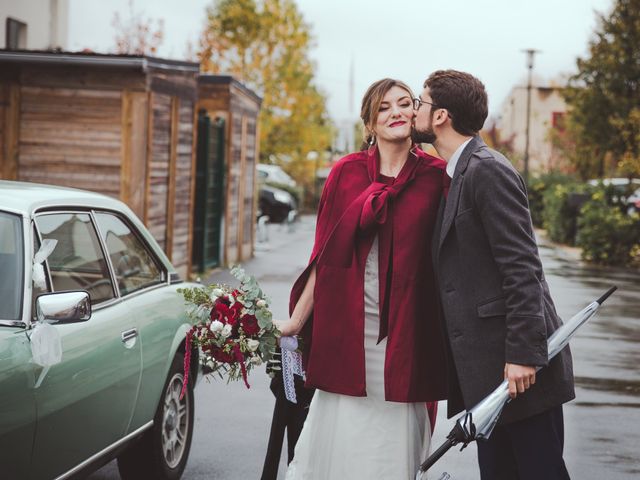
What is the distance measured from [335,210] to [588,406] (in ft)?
16.0

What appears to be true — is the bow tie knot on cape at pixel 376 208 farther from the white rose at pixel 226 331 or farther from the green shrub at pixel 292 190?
the green shrub at pixel 292 190

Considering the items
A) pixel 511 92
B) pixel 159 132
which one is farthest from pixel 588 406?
pixel 511 92

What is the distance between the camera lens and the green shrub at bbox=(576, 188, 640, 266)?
21.0 meters

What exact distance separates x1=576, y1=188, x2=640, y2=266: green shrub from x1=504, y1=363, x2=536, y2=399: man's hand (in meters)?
18.2

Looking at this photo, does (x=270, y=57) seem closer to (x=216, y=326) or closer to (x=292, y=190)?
(x=292, y=190)

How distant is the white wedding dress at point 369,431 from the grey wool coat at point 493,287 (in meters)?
0.28

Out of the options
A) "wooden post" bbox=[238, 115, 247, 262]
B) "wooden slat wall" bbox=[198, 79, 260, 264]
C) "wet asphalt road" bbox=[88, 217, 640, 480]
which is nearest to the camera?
"wet asphalt road" bbox=[88, 217, 640, 480]

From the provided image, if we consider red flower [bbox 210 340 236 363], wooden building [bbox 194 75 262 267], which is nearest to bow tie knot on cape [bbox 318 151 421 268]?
red flower [bbox 210 340 236 363]

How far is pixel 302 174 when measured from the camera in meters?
46.5

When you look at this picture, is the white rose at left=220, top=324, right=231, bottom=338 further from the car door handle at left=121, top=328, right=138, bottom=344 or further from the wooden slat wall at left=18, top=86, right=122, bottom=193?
the wooden slat wall at left=18, top=86, right=122, bottom=193

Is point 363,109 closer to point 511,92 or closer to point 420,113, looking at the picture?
point 420,113

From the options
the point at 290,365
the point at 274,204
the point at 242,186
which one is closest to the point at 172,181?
the point at 242,186

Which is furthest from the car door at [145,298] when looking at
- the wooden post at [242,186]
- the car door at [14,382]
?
the wooden post at [242,186]

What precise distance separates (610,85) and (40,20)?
50.9ft
